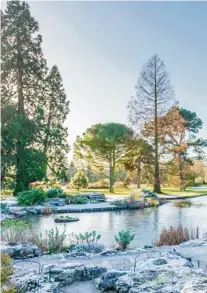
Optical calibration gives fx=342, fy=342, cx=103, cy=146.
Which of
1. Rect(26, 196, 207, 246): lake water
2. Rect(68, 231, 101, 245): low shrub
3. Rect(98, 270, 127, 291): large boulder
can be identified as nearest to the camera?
Rect(98, 270, 127, 291): large boulder

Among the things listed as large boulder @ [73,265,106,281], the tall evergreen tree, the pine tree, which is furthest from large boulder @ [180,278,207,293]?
the tall evergreen tree

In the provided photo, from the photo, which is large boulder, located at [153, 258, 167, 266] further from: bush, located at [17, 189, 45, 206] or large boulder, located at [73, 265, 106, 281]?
bush, located at [17, 189, 45, 206]

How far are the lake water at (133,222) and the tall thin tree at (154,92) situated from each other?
12.2 meters

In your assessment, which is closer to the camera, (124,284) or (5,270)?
(5,270)

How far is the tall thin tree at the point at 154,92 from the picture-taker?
25250mm

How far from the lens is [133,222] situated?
11.3 meters

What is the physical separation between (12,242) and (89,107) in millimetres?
3846

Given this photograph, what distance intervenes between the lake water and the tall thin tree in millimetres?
12166

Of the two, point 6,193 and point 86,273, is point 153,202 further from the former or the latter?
point 86,273

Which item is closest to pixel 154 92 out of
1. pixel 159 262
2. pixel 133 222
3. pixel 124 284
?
pixel 133 222

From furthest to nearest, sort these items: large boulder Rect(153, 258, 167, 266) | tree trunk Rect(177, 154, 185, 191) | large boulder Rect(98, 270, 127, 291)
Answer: tree trunk Rect(177, 154, 185, 191), large boulder Rect(153, 258, 167, 266), large boulder Rect(98, 270, 127, 291)

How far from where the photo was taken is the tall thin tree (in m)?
25.2

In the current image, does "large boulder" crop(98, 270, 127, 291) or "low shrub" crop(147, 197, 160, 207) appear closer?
"large boulder" crop(98, 270, 127, 291)

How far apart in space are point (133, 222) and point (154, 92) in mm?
15734
